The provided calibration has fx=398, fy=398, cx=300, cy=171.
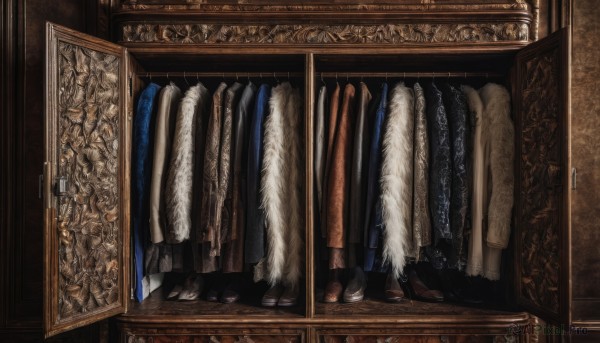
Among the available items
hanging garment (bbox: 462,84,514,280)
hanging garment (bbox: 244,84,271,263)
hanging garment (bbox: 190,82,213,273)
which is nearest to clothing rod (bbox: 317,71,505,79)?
hanging garment (bbox: 462,84,514,280)

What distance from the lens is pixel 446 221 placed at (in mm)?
1966

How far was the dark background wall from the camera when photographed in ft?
7.36

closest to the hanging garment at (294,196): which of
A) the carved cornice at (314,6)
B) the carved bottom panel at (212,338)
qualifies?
the carved bottom panel at (212,338)

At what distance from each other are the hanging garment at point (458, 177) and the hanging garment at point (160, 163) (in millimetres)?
1472

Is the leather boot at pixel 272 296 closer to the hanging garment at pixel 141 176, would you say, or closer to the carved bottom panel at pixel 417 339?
the carved bottom panel at pixel 417 339

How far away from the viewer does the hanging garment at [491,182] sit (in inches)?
78.5

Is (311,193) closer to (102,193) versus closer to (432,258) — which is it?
(432,258)

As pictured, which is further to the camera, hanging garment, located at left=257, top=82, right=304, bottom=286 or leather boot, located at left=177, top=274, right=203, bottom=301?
leather boot, located at left=177, top=274, right=203, bottom=301

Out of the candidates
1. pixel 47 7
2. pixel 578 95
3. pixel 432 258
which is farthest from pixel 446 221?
pixel 47 7

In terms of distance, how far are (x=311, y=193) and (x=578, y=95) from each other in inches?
67.2

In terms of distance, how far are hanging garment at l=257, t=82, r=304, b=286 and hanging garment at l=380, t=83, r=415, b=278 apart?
44 cm

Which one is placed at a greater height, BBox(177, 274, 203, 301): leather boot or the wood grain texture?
the wood grain texture

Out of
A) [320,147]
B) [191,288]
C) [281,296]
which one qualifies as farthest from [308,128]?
[191,288]

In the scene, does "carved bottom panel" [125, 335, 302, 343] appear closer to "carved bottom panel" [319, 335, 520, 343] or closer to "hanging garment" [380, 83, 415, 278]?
"carved bottom panel" [319, 335, 520, 343]
